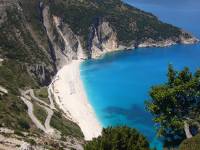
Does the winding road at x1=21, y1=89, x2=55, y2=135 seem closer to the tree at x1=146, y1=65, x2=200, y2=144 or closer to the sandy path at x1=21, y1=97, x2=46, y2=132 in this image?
the sandy path at x1=21, y1=97, x2=46, y2=132

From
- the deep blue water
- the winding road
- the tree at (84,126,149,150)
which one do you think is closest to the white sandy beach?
the deep blue water

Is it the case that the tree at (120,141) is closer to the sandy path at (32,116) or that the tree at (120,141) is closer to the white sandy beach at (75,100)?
the sandy path at (32,116)

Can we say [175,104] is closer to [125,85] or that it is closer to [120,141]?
[120,141]

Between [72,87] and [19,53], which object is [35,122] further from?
[19,53]

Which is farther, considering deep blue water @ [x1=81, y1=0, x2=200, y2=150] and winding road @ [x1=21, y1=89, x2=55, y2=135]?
deep blue water @ [x1=81, y1=0, x2=200, y2=150]

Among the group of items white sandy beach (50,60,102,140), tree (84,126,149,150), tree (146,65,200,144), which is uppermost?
white sandy beach (50,60,102,140)
